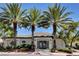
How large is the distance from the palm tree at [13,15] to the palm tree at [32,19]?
10 centimetres

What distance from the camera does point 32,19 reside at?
478cm

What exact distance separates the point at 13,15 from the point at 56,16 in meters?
0.69

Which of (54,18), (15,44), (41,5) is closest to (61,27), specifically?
(54,18)

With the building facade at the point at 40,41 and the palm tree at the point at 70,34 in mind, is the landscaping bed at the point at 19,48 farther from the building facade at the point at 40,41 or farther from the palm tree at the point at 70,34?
the palm tree at the point at 70,34

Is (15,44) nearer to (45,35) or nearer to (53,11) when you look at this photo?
(45,35)

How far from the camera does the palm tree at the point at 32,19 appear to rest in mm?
4762

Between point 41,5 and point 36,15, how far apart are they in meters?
0.18

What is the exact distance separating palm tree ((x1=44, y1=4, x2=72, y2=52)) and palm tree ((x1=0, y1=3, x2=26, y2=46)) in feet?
1.36

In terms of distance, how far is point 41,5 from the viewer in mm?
4719

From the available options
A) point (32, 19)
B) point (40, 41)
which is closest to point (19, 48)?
point (40, 41)

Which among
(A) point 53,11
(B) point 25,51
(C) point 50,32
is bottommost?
(B) point 25,51

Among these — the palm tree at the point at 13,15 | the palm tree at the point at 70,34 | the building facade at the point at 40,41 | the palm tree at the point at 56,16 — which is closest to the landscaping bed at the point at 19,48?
the building facade at the point at 40,41

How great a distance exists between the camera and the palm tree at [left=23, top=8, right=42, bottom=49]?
4762 mm

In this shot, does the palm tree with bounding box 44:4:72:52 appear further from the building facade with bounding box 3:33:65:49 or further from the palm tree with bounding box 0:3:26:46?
the palm tree with bounding box 0:3:26:46
